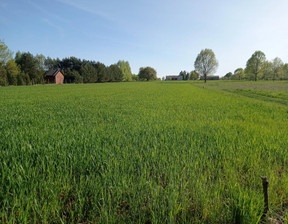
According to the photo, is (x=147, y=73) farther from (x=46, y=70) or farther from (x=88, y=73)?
(x=46, y=70)

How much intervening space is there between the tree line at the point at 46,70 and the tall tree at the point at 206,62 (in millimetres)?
51442

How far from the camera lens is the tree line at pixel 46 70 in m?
48.8

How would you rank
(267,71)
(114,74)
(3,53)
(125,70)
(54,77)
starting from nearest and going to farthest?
(3,53) < (54,77) < (267,71) < (114,74) < (125,70)

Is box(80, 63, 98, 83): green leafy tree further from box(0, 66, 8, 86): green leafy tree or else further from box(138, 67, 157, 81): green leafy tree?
box(138, 67, 157, 81): green leafy tree

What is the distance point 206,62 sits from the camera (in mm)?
75188

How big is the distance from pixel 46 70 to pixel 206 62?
293 feet

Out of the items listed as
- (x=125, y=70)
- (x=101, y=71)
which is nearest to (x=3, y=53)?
(x=101, y=71)

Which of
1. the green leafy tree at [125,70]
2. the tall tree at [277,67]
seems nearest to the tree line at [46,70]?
the green leafy tree at [125,70]

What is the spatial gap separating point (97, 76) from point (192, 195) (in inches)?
3592

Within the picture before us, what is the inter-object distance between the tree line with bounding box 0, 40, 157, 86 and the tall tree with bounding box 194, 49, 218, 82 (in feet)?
169

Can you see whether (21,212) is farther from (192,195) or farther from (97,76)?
(97,76)

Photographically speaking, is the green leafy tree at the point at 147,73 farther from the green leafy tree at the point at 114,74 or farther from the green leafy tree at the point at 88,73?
the green leafy tree at the point at 88,73

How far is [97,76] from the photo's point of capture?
86.7 meters

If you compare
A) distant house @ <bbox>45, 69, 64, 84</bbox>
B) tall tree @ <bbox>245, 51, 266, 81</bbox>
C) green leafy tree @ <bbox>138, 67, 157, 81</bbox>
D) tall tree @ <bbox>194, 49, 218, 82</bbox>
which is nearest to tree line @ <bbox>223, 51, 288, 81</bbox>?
tall tree @ <bbox>245, 51, 266, 81</bbox>
